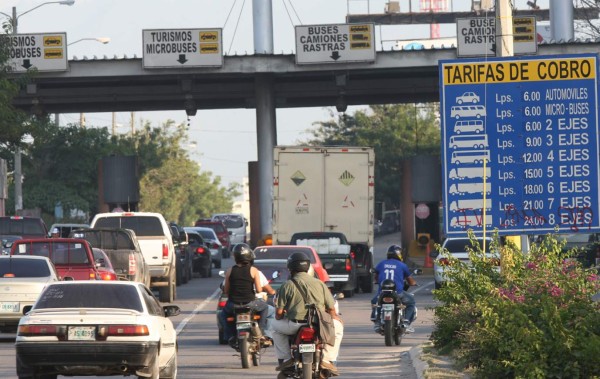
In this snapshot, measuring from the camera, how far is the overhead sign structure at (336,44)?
46.0m

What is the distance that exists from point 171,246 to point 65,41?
12.1 meters

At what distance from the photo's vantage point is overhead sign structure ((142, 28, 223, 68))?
1801 inches

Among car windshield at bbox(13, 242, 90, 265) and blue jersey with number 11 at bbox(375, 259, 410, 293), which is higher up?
car windshield at bbox(13, 242, 90, 265)

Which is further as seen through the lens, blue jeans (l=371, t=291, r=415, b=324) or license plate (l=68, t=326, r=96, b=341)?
blue jeans (l=371, t=291, r=415, b=324)

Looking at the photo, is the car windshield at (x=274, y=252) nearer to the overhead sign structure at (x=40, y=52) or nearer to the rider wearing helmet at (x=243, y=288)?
the rider wearing helmet at (x=243, y=288)

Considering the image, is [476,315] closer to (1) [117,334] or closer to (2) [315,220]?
(1) [117,334]

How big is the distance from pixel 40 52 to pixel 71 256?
1948 cm

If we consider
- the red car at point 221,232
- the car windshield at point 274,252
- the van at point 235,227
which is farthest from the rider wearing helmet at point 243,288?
the van at point 235,227

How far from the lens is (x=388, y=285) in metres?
22.3

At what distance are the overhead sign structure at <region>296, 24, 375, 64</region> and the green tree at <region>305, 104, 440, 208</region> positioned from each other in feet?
158

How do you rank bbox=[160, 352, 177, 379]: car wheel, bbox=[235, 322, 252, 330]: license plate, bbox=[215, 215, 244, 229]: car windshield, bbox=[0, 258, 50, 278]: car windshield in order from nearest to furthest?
bbox=[160, 352, 177, 379]: car wheel, bbox=[235, 322, 252, 330]: license plate, bbox=[0, 258, 50, 278]: car windshield, bbox=[215, 215, 244, 229]: car windshield

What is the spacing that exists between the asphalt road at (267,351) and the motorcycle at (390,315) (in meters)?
0.21

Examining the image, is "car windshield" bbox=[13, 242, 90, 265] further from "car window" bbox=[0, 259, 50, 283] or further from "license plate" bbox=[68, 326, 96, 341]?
"license plate" bbox=[68, 326, 96, 341]

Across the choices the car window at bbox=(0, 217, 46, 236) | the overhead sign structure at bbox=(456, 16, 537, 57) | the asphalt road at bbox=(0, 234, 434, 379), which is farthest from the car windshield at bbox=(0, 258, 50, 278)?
the overhead sign structure at bbox=(456, 16, 537, 57)
